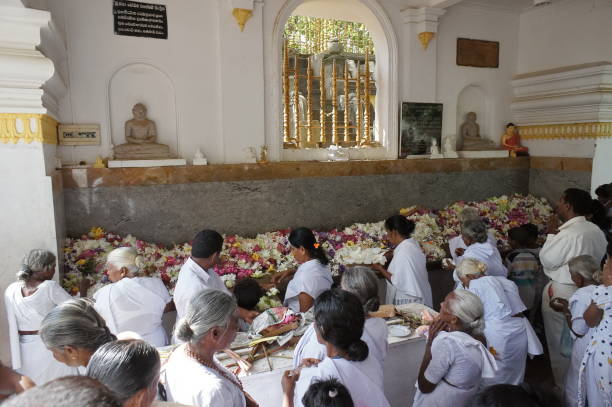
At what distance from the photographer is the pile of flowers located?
5.02 m

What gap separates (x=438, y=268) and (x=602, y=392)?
11.0ft

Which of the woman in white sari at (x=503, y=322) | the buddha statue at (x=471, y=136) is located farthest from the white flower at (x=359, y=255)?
the buddha statue at (x=471, y=136)

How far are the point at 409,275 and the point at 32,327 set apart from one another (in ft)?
11.0

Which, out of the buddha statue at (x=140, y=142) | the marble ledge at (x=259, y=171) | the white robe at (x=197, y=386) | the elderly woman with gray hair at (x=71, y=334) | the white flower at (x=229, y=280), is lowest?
the white flower at (x=229, y=280)

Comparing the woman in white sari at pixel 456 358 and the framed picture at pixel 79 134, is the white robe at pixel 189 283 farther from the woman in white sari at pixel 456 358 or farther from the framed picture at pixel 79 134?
the framed picture at pixel 79 134

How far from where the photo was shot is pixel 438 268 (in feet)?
20.1

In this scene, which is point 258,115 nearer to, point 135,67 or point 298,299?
point 135,67

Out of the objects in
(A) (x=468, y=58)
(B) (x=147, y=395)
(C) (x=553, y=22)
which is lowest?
(B) (x=147, y=395)

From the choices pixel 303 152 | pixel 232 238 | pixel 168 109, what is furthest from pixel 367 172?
pixel 168 109

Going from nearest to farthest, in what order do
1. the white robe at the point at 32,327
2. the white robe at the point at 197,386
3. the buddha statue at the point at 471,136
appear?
the white robe at the point at 197,386
the white robe at the point at 32,327
the buddha statue at the point at 471,136

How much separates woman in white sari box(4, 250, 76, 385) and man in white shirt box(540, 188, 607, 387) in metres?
4.79

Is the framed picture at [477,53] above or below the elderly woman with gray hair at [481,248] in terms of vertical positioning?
above

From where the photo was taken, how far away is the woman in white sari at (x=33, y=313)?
3273 millimetres

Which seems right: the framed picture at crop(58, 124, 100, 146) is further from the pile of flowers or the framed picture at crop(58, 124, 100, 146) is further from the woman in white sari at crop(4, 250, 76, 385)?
the woman in white sari at crop(4, 250, 76, 385)
